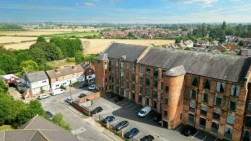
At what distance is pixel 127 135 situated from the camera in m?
42.4

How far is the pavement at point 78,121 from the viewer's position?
42719mm

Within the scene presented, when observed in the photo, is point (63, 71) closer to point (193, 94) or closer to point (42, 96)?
point (42, 96)

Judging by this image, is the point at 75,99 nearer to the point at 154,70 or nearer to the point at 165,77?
the point at 154,70

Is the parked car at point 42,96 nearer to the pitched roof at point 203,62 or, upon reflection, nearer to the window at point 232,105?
the pitched roof at point 203,62

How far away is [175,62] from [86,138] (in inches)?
1026

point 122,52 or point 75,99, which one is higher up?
point 122,52

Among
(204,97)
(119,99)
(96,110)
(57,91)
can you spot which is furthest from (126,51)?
(204,97)

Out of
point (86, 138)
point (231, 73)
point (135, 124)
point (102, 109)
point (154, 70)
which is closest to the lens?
point (231, 73)

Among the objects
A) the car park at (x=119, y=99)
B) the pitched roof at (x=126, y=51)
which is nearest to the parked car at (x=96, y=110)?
the car park at (x=119, y=99)

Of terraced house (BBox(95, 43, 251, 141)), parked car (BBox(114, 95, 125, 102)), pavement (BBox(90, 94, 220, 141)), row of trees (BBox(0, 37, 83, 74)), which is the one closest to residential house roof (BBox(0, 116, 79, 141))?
pavement (BBox(90, 94, 220, 141))

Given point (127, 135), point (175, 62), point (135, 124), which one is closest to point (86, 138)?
point (127, 135)

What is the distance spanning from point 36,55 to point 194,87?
84791 mm

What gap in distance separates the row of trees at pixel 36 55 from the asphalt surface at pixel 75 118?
28.2 meters

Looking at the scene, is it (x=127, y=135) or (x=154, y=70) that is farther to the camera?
(x=154, y=70)
